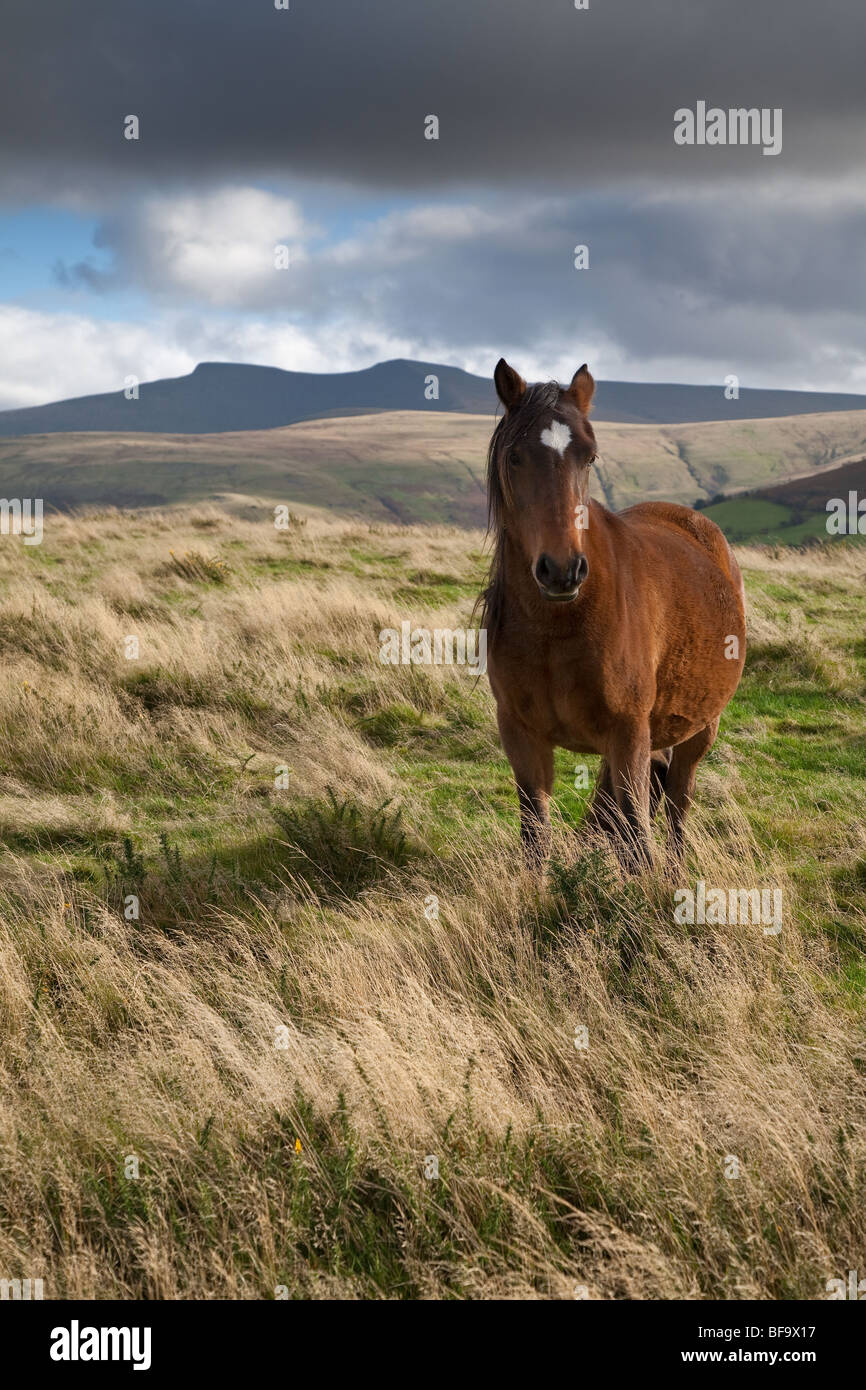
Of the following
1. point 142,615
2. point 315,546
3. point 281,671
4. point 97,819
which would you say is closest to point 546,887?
point 97,819

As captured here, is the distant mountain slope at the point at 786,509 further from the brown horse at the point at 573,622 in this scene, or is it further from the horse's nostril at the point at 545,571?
the horse's nostril at the point at 545,571

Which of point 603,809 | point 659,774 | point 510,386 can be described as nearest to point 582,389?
point 510,386

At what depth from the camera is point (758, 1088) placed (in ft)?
11.7

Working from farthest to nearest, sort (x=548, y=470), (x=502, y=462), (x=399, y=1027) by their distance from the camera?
1. (x=502, y=462)
2. (x=548, y=470)
3. (x=399, y=1027)

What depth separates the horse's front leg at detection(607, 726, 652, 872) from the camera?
17.2 ft

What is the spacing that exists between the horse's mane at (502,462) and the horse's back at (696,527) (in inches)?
81.9

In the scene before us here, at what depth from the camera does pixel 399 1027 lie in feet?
13.1

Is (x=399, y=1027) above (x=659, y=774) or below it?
below

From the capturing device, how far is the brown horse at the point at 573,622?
4.54m

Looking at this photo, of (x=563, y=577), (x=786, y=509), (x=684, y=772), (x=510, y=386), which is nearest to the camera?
(x=563, y=577)

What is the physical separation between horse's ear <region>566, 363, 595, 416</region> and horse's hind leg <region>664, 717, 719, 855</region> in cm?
294

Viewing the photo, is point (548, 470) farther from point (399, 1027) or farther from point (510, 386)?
point (399, 1027)

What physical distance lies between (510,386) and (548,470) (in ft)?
2.45

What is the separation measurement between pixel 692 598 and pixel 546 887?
233cm
